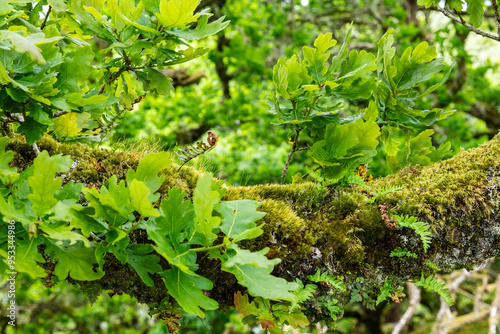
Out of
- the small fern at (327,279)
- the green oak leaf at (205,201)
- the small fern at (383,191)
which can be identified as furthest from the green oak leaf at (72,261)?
the small fern at (383,191)

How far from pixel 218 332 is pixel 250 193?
4742 millimetres

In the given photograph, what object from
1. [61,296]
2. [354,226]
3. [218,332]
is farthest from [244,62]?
[61,296]

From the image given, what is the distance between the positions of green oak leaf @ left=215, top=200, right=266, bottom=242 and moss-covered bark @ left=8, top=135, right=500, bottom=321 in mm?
190

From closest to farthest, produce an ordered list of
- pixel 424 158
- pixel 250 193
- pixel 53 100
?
pixel 53 100, pixel 250 193, pixel 424 158

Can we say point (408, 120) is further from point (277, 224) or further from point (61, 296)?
point (61, 296)

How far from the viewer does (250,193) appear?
54.2 inches

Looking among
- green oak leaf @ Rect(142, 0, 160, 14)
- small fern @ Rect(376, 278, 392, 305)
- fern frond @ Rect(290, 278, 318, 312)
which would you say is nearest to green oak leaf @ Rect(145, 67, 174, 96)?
green oak leaf @ Rect(142, 0, 160, 14)

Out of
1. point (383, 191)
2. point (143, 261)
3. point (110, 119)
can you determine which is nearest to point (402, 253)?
point (383, 191)

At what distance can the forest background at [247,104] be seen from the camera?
16.6 feet

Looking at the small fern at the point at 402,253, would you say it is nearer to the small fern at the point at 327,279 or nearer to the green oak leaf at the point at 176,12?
the small fern at the point at 327,279

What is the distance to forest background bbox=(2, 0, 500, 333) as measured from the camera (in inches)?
200

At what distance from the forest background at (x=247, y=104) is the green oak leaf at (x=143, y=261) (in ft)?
10.2

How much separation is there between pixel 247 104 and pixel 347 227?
4242 millimetres

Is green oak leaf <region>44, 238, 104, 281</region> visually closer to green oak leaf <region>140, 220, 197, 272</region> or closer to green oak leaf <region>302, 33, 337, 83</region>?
green oak leaf <region>140, 220, 197, 272</region>
